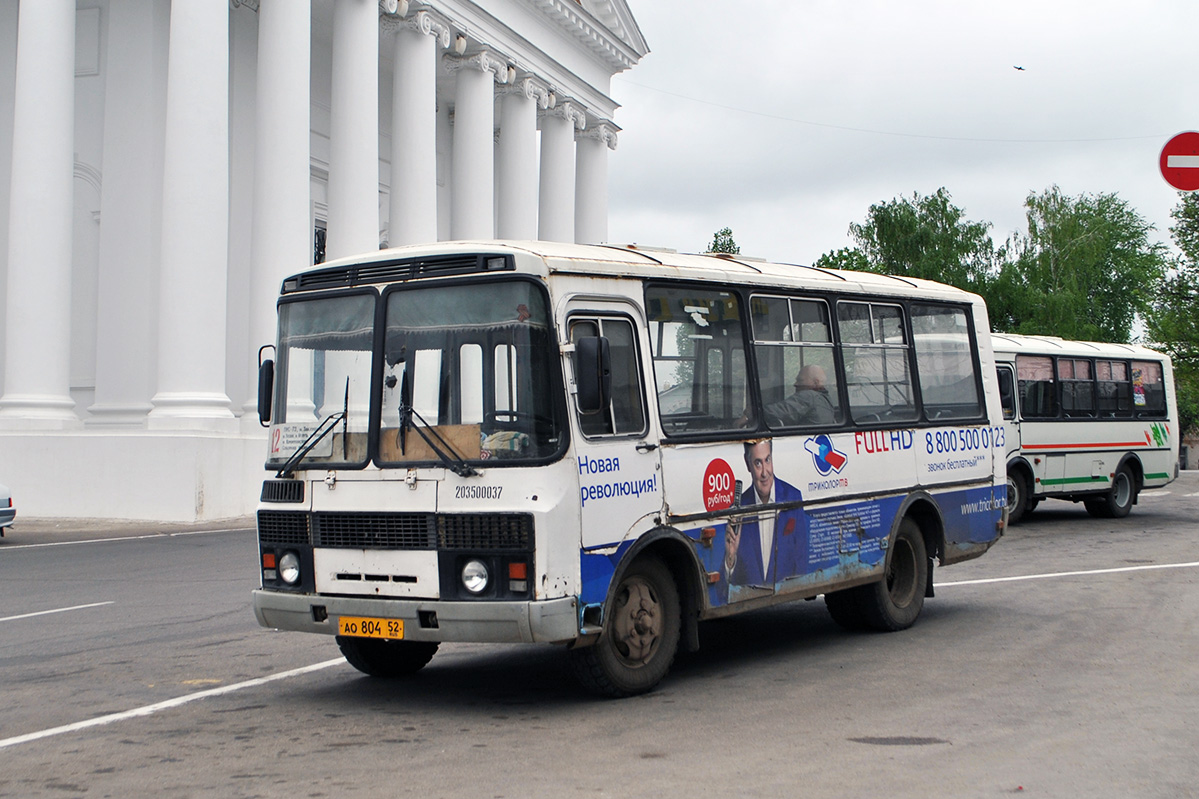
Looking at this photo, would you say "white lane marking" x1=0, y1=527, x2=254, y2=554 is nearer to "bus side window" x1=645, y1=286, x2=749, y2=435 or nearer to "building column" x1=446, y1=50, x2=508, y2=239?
"bus side window" x1=645, y1=286, x2=749, y2=435

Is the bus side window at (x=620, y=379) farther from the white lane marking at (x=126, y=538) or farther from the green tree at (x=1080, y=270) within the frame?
the green tree at (x=1080, y=270)

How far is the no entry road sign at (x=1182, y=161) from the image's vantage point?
9.82 meters

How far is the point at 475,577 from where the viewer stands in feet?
23.4

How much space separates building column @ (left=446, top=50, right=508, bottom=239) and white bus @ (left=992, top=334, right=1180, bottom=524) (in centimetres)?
1711

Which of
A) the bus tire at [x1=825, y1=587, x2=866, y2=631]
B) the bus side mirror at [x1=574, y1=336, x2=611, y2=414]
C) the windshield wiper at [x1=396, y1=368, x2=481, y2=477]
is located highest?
the bus side mirror at [x1=574, y1=336, x2=611, y2=414]

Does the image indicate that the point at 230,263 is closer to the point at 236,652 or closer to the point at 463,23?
the point at 463,23

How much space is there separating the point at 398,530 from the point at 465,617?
2.25 ft

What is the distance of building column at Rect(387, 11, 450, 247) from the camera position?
106ft

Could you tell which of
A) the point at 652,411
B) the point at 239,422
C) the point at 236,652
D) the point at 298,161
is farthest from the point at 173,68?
the point at 652,411

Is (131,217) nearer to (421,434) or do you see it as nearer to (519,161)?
(519,161)

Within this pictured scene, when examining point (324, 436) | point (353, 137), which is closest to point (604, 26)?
point (353, 137)

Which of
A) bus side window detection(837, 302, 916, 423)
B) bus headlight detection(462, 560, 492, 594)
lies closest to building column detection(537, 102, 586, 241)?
bus side window detection(837, 302, 916, 423)

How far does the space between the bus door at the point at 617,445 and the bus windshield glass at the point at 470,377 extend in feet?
0.85

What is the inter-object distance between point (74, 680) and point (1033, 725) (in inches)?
235
